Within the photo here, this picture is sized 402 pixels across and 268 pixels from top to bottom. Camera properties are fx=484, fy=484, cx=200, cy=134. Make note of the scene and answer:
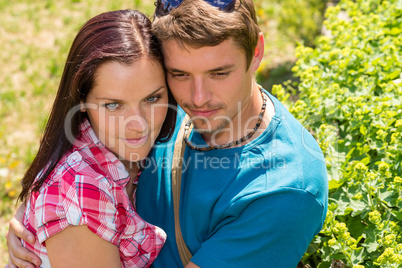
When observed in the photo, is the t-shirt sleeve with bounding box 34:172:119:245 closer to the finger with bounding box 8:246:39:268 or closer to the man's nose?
the finger with bounding box 8:246:39:268

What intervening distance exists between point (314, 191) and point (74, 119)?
1.15 m

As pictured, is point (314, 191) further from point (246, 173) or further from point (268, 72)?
point (268, 72)

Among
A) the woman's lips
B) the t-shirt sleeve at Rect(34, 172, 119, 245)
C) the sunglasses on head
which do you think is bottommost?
the t-shirt sleeve at Rect(34, 172, 119, 245)

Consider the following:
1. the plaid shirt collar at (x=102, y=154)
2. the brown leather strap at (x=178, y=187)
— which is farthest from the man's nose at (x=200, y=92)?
the plaid shirt collar at (x=102, y=154)

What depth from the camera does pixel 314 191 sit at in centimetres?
202

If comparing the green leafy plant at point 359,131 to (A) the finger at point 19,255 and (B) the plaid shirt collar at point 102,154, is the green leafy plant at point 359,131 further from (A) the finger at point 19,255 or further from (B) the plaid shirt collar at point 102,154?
(A) the finger at point 19,255

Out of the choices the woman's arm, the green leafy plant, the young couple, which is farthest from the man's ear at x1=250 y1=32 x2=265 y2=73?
the woman's arm

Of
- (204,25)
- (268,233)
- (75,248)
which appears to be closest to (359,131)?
(268,233)

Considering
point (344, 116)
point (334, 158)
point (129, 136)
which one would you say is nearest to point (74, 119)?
point (129, 136)

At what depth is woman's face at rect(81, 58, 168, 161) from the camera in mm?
2098

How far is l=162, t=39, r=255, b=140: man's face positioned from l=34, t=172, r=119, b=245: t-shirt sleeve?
1.82ft

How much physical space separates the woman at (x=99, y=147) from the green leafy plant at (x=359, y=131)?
88cm

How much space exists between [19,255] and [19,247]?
4 centimetres
